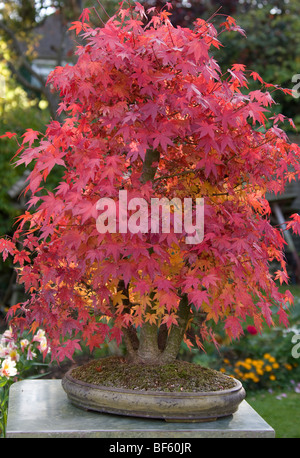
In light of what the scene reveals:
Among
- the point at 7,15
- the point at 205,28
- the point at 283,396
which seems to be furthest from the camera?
the point at 7,15

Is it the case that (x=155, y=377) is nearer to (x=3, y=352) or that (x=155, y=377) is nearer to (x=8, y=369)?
(x=8, y=369)

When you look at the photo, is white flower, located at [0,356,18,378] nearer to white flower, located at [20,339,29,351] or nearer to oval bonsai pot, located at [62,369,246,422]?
white flower, located at [20,339,29,351]

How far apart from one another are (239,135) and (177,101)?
30 centimetres

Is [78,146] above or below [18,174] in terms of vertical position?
below

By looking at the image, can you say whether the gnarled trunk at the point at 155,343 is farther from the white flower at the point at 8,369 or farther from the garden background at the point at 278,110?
the white flower at the point at 8,369

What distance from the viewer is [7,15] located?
8.27m

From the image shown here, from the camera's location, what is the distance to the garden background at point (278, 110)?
459 cm

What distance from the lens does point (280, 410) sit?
4.20 metres

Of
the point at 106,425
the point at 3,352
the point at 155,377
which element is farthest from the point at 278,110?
the point at 106,425

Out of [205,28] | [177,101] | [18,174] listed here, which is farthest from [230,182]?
[18,174]

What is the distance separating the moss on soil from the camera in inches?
84.7

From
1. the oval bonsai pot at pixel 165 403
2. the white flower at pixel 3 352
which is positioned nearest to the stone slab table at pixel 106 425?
the oval bonsai pot at pixel 165 403
